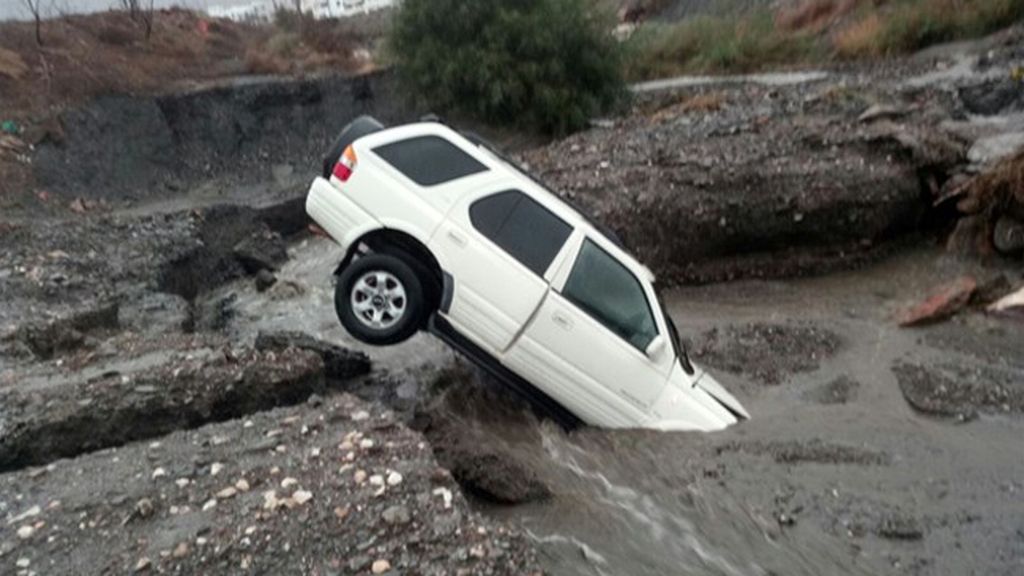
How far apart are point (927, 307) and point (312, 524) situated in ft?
25.9

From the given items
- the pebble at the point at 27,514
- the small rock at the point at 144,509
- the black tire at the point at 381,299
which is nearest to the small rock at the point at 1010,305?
the black tire at the point at 381,299

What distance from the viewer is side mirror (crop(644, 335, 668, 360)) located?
7.05 m

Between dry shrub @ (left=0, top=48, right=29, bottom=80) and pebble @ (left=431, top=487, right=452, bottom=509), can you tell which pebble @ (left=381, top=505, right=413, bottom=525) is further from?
dry shrub @ (left=0, top=48, right=29, bottom=80)

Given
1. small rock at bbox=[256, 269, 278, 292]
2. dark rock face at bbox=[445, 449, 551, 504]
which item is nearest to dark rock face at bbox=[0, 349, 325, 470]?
dark rock face at bbox=[445, 449, 551, 504]

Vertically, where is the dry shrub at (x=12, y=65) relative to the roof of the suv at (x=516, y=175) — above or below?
below

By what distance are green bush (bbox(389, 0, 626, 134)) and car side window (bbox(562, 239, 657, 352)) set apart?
14.1m

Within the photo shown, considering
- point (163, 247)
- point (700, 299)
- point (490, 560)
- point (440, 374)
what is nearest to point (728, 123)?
point (700, 299)

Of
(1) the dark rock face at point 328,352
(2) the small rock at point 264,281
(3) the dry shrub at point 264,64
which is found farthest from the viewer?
(3) the dry shrub at point 264,64

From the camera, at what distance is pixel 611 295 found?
7164mm

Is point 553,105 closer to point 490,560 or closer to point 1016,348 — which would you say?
point 1016,348

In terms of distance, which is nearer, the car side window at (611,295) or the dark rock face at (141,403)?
the dark rock face at (141,403)

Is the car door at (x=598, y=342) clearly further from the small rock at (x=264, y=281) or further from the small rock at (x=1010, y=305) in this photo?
the small rock at (x=264, y=281)

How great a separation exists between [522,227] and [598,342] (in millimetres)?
1147

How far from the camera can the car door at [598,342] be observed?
7.10 metres
